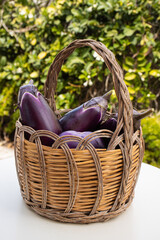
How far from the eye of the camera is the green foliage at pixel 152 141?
200cm

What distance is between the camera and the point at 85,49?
2.02 meters

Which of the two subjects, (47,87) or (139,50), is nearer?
(47,87)

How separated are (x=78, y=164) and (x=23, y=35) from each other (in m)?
2.21

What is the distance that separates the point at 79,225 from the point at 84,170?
15cm

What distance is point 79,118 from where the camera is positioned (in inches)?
29.5

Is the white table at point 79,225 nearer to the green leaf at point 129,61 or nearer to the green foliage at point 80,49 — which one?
the green foliage at point 80,49

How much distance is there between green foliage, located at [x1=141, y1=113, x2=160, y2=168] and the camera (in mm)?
2001

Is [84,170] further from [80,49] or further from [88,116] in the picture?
[80,49]

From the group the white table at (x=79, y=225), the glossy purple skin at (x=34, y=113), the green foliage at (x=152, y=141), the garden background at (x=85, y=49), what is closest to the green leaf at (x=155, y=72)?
the garden background at (x=85, y=49)

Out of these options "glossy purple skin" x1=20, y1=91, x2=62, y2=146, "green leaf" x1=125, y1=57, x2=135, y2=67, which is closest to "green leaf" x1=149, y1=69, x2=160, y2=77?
"green leaf" x1=125, y1=57, x2=135, y2=67

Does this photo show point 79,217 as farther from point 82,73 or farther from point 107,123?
point 82,73

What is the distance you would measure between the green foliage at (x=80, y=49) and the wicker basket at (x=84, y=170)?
1.18 m

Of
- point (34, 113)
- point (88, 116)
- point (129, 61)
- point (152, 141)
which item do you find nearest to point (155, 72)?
point (129, 61)

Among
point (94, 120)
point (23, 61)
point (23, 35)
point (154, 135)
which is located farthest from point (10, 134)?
point (94, 120)
